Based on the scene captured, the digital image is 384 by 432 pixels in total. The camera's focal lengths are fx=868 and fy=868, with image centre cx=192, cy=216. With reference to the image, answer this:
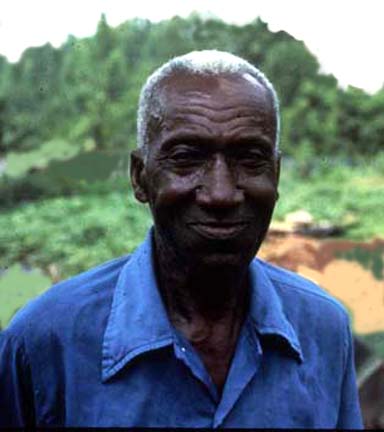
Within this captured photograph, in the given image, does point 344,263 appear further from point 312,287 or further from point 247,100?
point 247,100

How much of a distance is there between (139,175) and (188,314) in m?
0.24

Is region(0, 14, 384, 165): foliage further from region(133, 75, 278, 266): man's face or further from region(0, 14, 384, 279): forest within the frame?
region(133, 75, 278, 266): man's face

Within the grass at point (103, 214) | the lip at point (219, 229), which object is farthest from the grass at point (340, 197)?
the lip at point (219, 229)

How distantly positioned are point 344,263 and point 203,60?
2.00 m

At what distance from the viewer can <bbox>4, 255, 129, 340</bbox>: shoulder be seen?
1374 mm

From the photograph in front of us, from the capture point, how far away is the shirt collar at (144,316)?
4.44 ft

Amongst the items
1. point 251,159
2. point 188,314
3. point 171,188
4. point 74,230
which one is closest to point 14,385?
point 188,314

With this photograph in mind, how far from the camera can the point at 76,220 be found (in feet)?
10.6

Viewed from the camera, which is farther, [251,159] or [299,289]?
[299,289]

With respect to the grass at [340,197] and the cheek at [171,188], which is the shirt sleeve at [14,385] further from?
the grass at [340,197]

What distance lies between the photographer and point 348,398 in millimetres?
1506

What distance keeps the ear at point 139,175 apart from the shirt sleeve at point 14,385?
0.31 metres

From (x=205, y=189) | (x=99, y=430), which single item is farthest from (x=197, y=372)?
(x=205, y=189)

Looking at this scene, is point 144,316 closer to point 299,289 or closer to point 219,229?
point 219,229
